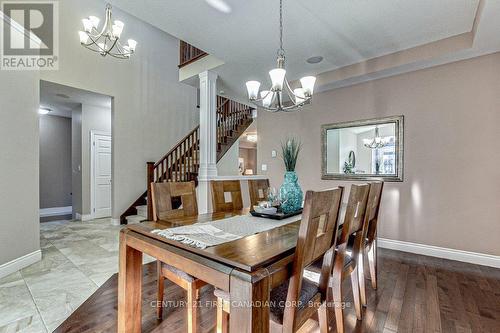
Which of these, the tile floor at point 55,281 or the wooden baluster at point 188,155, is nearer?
the tile floor at point 55,281

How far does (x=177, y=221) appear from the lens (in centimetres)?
169

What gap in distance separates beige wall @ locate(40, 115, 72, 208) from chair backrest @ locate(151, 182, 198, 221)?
6.27m

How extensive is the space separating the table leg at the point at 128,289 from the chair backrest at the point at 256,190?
1262 mm

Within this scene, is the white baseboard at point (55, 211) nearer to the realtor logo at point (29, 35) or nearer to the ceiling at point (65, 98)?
the ceiling at point (65, 98)

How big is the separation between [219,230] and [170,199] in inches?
26.6

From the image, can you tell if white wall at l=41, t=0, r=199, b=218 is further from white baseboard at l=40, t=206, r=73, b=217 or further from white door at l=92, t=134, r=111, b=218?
white baseboard at l=40, t=206, r=73, b=217

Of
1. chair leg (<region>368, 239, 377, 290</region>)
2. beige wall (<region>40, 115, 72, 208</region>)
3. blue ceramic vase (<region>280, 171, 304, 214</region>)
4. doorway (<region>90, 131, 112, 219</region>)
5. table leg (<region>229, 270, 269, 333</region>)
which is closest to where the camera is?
table leg (<region>229, 270, 269, 333</region>)

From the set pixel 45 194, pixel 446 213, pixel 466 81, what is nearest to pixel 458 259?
pixel 446 213

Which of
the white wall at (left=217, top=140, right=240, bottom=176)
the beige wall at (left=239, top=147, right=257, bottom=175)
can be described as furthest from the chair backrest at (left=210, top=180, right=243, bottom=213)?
the beige wall at (left=239, top=147, right=257, bottom=175)

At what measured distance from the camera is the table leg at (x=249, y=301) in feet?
2.84

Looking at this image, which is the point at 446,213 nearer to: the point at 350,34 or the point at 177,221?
the point at 350,34

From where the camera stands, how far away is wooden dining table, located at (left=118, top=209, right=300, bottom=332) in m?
0.89

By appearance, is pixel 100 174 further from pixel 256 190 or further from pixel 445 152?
pixel 445 152

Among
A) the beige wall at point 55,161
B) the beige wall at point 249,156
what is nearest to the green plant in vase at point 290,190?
the beige wall at point 55,161
